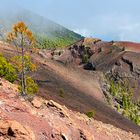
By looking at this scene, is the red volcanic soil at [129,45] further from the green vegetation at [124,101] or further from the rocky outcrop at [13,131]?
the rocky outcrop at [13,131]

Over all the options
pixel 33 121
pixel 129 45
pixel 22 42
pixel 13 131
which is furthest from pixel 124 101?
pixel 13 131

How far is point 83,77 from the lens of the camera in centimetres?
12394

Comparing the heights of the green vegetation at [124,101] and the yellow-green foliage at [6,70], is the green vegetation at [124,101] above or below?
below

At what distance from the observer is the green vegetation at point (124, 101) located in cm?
10925

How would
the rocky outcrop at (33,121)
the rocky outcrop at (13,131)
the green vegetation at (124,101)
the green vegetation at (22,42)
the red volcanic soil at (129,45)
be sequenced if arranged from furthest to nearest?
the red volcanic soil at (129,45)
the green vegetation at (124,101)
the green vegetation at (22,42)
the rocky outcrop at (33,121)
the rocky outcrop at (13,131)

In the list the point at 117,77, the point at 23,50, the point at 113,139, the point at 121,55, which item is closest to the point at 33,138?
the point at 113,139

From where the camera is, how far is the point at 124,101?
394ft

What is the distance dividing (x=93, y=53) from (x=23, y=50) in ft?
485

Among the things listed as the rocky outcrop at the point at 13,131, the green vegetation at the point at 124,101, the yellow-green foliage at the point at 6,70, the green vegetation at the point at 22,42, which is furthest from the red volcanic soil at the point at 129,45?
the rocky outcrop at the point at 13,131

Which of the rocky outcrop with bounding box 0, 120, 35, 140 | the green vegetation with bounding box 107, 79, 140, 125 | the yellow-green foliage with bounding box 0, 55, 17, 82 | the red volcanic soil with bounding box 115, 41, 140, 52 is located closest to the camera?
the rocky outcrop with bounding box 0, 120, 35, 140

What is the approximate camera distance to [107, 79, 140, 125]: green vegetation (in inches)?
4301

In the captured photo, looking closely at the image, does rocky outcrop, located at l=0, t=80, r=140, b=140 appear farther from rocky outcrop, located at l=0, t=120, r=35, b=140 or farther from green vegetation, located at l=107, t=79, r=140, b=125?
green vegetation, located at l=107, t=79, r=140, b=125

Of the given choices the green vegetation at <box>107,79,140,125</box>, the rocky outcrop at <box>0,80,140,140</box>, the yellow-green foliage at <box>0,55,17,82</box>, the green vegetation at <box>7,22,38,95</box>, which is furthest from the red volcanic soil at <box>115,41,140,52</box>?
the rocky outcrop at <box>0,80,140,140</box>

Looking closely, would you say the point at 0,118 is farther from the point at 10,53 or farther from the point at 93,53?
the point at 93,53
